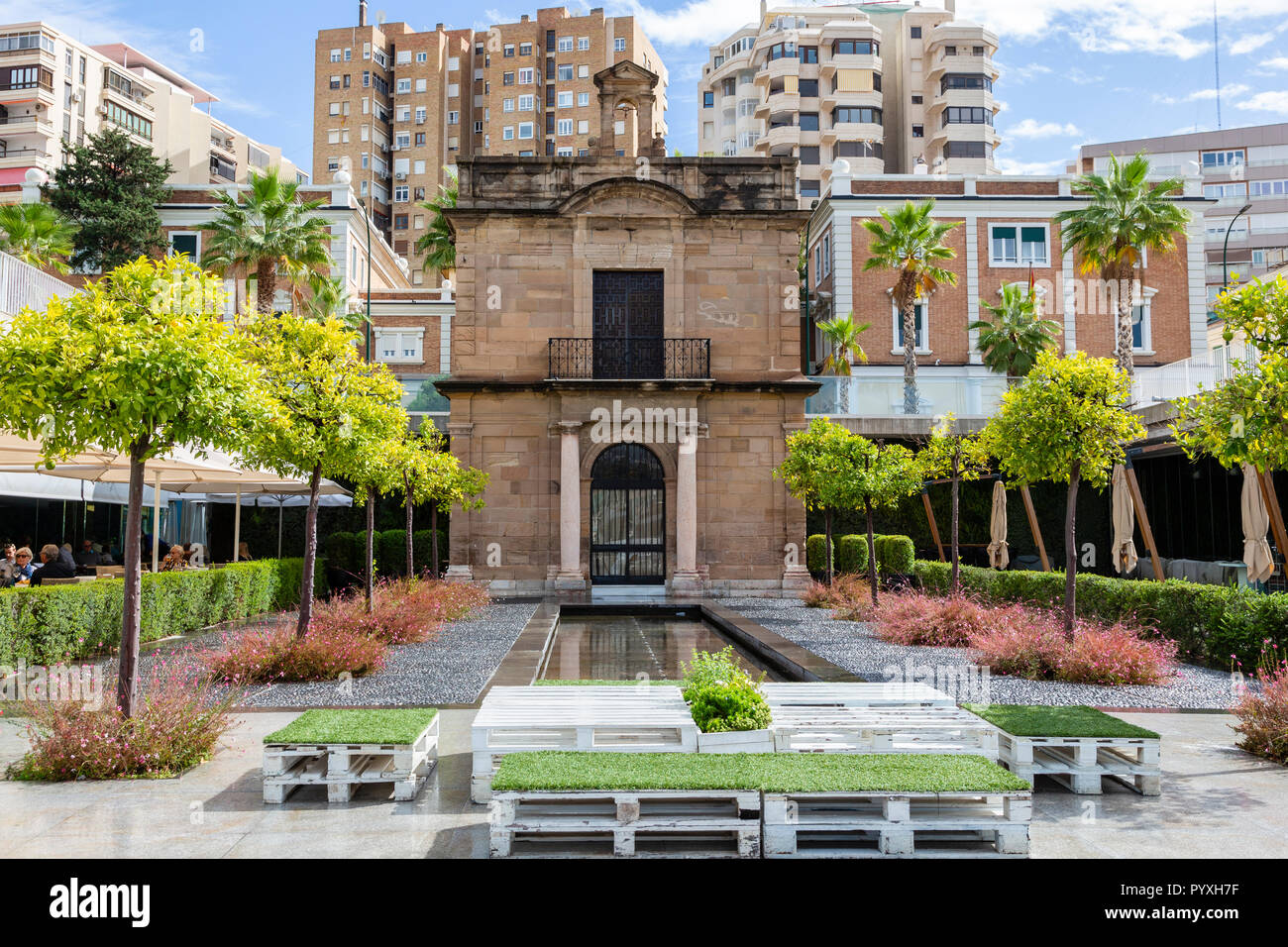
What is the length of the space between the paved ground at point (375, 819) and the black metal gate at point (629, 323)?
58.3 ft

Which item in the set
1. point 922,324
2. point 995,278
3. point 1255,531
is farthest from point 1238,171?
point 1255,531

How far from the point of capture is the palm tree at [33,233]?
1149 inches

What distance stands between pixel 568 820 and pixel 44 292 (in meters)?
16.8

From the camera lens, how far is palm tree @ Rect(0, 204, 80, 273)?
95.8 feet

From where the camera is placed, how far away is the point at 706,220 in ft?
79.4

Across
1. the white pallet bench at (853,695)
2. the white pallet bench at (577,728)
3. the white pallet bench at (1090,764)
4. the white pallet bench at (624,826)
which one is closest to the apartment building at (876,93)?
the white pallet bench at (853,695)

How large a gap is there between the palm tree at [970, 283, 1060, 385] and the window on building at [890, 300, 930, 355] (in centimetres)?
396

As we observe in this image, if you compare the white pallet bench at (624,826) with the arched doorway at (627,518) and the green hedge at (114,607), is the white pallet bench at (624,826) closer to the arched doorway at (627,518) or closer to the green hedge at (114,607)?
the green hedge at (114,607)

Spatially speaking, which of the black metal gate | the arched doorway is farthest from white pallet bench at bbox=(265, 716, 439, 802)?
the black metal gate

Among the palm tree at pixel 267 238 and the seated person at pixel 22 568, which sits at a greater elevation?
the palm tree at pixel 267 238

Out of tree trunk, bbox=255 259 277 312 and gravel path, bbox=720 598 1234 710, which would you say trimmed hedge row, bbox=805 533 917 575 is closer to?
gravel path, bbox=720 598 1234 710
